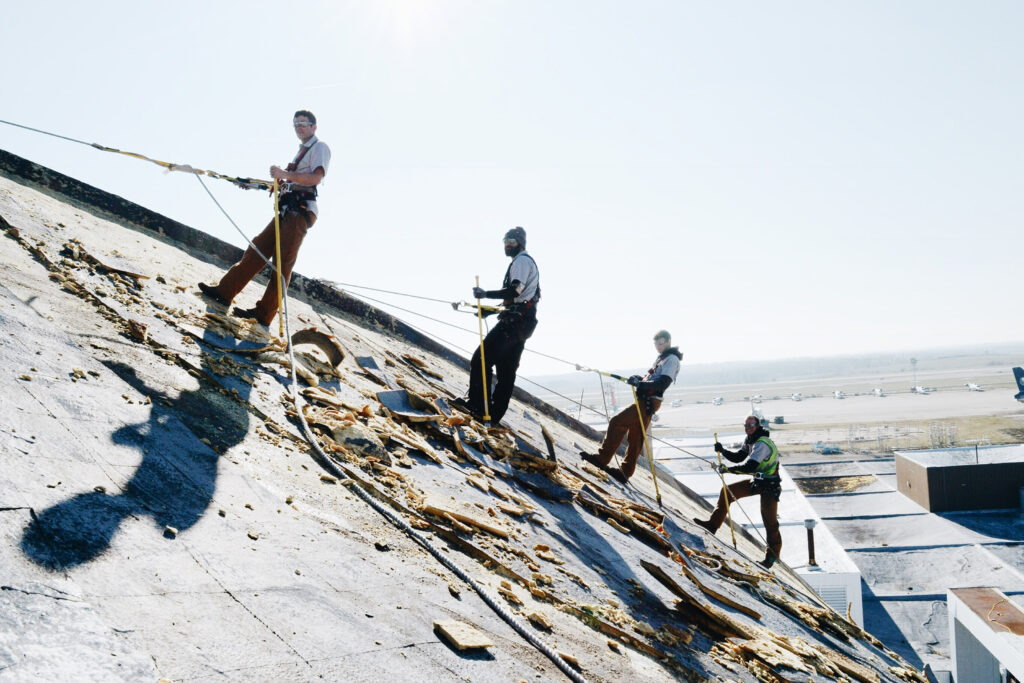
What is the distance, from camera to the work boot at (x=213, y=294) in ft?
20.7

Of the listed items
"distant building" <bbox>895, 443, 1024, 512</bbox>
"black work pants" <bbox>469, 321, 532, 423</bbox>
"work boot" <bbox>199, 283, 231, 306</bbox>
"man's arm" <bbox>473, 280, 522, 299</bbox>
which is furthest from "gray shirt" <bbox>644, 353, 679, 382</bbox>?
"distant building" <bbox>895, 443, 1024, 512</bbox>

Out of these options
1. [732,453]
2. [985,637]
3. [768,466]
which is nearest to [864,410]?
[985,637]

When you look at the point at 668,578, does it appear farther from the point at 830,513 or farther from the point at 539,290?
the point at 830,513

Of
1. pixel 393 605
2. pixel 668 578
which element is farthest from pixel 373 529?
pixel 668 578

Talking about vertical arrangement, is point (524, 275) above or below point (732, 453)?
above

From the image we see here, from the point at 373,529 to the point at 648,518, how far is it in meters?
4.54

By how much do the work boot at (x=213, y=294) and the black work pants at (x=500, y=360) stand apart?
8.63ft

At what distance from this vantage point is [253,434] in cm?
416

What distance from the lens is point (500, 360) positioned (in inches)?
277

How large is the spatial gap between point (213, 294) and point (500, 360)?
118 inches

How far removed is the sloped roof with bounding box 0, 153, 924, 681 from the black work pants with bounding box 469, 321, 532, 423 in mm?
389

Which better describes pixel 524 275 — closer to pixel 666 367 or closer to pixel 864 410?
pixel 666 367

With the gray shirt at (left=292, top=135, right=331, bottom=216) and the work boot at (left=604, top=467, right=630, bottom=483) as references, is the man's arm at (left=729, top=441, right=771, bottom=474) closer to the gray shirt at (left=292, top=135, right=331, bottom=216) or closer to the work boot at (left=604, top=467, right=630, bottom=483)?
the work boot at (left=604, top=467, right=630, bottom=483)

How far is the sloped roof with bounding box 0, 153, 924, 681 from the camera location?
2.28m
